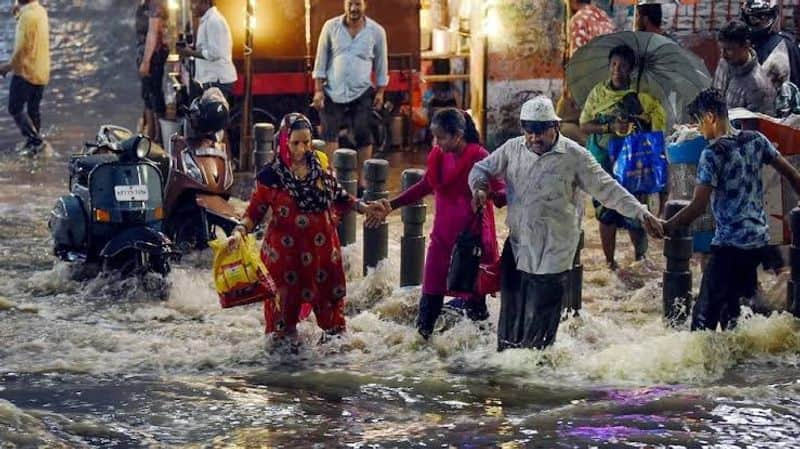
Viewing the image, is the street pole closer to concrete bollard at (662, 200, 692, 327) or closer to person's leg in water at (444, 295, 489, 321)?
person's leg in water at (444, 295, 489, 321)

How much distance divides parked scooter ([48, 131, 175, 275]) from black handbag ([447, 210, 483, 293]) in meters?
2.91

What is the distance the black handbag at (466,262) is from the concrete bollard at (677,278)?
4.48 ft

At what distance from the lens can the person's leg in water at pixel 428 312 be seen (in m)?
9.66

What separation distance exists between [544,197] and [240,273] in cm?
190

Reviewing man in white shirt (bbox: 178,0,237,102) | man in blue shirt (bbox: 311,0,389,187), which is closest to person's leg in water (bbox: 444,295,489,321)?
man in blue shirt (bbox: 311,0,389,187)

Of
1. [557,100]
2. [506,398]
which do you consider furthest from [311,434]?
[557,100]

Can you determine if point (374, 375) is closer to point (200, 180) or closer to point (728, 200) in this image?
point (728, 200)

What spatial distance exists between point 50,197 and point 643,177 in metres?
6.92

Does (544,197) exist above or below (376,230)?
above

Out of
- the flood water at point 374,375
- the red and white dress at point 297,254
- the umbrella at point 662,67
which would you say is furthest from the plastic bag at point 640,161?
the red and white dress at point 297,254

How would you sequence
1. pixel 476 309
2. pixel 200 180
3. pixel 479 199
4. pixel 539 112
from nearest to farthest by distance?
pixel 539 112 → pixel 479 199 → pixel 476 309 → pixel 200 180

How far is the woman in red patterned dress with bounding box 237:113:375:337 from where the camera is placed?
9.28 metres

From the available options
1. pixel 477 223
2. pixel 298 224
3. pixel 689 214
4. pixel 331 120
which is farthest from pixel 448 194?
pixel 331 120

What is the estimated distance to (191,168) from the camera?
12.4m
